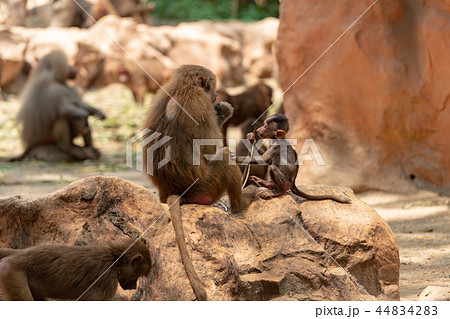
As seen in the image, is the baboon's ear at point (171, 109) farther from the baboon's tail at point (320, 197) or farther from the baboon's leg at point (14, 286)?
the baboon's leg at point (14, 286)

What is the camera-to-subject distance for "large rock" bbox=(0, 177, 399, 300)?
3.37m

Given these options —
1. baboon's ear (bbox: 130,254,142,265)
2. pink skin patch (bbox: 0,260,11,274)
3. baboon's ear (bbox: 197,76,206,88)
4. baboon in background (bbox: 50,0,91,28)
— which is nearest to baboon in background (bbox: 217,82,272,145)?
baboon's ear (bbox: 197,76,206,88)

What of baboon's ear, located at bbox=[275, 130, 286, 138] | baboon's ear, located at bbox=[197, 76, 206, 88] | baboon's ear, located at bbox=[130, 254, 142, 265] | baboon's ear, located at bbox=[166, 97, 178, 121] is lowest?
baboon's ear, located at bbox=[130, 254, 142, 265]

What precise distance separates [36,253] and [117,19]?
13.8 metres

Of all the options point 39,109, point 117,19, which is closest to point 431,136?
point 39,109

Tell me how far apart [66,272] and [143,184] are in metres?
4.73

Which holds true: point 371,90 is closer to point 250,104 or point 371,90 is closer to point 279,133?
point 250,104

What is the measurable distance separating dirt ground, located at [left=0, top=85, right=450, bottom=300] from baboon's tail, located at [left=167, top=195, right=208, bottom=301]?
0.99m

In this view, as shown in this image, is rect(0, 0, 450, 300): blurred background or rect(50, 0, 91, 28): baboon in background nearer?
rect(0, 0, 450, 300): blurred background

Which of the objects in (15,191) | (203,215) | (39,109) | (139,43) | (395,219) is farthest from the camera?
(139,43)

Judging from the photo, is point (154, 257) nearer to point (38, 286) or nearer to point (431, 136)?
point (38, 286)

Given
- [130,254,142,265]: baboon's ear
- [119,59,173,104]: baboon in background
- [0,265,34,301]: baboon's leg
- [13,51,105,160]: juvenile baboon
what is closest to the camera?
[0,265,34,301]: baboon's leg

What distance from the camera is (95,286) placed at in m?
2.87

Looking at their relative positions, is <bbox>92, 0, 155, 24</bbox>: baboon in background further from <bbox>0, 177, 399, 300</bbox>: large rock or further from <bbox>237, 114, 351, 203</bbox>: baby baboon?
<bbox>0, 177, 399, 300</bbox>: large rock
